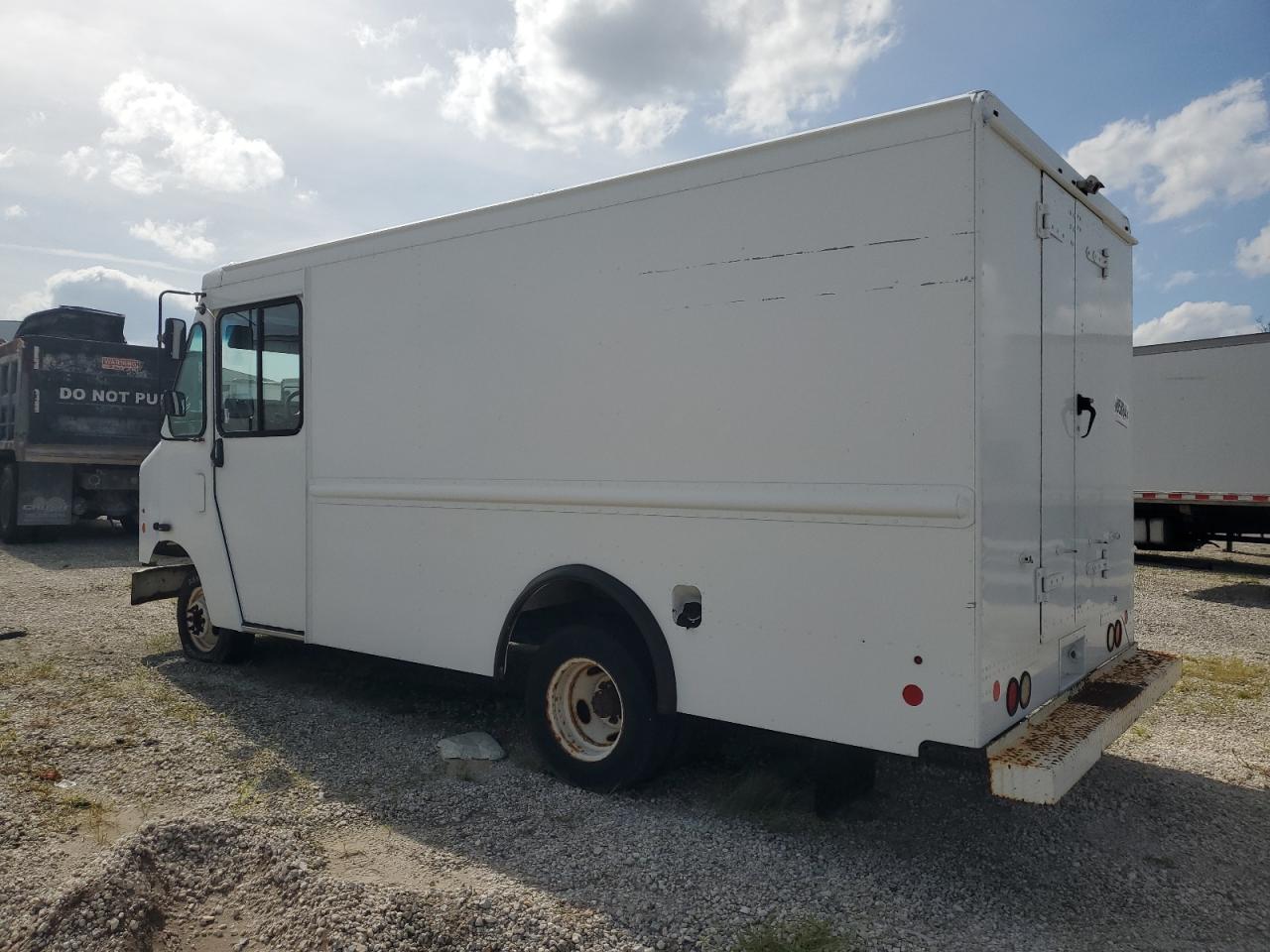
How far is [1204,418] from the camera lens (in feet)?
39.7

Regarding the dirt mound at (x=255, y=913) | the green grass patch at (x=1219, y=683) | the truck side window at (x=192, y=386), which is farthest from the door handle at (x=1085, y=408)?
the truck side window at (x=192, y=386)

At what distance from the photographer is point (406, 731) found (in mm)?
5383

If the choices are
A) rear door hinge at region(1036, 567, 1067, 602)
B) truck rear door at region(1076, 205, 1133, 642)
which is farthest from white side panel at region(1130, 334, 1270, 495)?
rear door hinge at region(1036, 567, 1067, 602)

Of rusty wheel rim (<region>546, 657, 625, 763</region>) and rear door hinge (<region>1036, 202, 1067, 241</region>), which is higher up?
rear door hinge (<region>1036, 202, 1067, 241</region>)

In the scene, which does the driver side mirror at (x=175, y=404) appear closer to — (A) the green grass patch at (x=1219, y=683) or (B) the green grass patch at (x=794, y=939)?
(B) the green grass patch at (x=794, y=939)

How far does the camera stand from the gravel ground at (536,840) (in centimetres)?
330

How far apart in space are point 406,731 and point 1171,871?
383cm

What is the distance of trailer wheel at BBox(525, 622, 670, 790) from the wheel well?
85 millimetres

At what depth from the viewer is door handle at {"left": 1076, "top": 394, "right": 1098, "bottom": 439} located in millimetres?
4293

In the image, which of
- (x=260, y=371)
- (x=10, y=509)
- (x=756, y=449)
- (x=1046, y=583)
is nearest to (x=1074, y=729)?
(x=1046, y=583)

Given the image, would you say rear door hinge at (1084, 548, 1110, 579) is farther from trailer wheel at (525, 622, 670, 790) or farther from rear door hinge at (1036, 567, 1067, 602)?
trailer wheel at (525, 622, 670, 790)

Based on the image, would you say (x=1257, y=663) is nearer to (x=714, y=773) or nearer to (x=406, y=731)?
(x=714, y=773)

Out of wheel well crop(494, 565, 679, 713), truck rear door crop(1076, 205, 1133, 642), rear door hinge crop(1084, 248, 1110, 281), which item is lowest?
wheel well crop(494, 565, 679, 713)

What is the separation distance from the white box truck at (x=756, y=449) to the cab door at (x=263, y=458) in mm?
64
